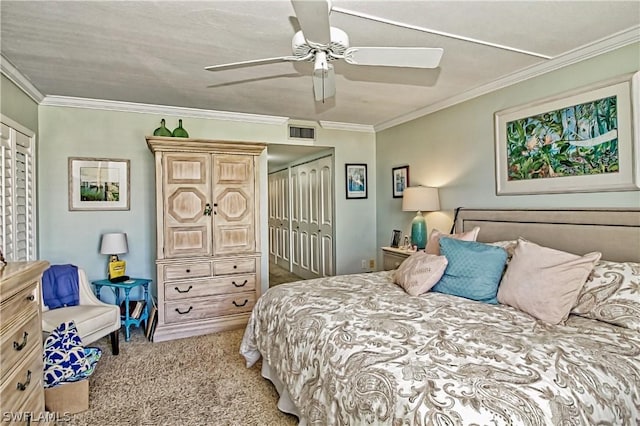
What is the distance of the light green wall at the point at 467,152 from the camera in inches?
98.6

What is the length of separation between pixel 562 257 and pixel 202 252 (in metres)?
2.99

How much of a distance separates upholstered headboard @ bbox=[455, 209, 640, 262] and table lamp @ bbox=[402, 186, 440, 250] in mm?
529

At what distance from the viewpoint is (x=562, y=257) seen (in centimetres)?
210

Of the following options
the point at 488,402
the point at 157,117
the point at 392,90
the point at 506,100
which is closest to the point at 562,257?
the point at 488,402

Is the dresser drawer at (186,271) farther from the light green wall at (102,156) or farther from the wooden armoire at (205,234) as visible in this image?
the light green wall at (102,156)

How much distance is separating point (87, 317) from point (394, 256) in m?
2.90

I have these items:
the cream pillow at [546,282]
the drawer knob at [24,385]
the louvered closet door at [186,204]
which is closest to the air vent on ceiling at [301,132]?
the louvered closet door at [186,204]

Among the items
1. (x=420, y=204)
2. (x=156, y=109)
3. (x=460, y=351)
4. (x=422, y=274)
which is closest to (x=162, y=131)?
(x=156, y=109)

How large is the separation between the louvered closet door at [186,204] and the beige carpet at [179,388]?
3.01 ft

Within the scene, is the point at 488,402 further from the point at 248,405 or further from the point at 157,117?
the point at 157,117

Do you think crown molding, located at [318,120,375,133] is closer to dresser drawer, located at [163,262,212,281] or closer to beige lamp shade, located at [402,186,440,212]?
beige lamp shade, located at [402,186,440,212]

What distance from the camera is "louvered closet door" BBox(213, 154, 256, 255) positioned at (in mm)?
3645

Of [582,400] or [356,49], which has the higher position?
[356,49]

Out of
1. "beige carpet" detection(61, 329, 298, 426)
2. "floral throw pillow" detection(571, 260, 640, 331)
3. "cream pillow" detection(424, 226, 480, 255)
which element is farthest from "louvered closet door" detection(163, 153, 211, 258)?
"floral throw pillow" detection(571, 260, 640, 331)
